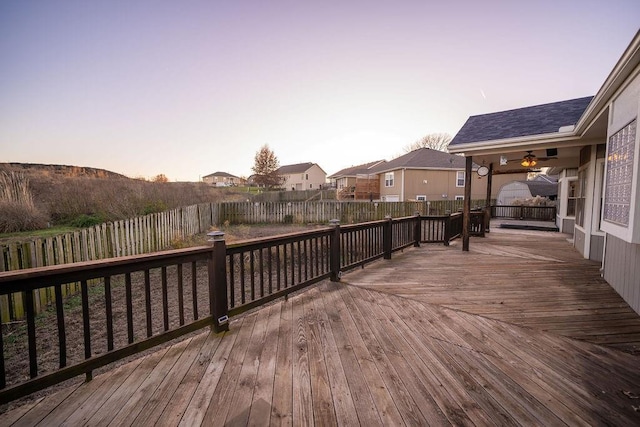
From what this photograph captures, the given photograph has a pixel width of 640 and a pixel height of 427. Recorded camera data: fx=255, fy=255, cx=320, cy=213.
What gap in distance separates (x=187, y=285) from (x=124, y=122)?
9013 mm

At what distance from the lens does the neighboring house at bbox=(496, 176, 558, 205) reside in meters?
17.0

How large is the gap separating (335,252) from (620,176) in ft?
12.0

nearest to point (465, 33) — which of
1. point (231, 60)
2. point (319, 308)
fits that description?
point (231, 60)

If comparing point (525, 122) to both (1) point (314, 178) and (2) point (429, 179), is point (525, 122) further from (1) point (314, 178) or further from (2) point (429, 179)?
(1) point (314, 178)

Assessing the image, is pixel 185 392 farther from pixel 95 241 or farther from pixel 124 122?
pixel 124 122

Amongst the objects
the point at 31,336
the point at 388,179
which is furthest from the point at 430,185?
the point at 31,336

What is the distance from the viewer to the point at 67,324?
3.85 metres

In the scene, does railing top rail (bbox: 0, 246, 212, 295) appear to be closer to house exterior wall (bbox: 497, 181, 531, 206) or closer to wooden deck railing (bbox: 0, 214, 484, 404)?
wooden deck railing (bbox: 0, 214, 484, 404)

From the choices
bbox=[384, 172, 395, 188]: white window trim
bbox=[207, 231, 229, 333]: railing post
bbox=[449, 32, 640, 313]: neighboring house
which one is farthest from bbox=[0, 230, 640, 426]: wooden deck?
bbox=[384, 172, 395, 188]: white window trim

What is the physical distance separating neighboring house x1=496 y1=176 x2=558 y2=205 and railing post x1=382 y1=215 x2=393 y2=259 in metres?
16.1

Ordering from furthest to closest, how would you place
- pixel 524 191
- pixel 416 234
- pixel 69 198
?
pixel 524 191 → pixel 69 198 → pixel 416 234

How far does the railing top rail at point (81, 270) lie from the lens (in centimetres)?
155

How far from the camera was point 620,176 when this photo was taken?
3.05 metres

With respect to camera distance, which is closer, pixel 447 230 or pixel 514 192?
pixel 447 230
